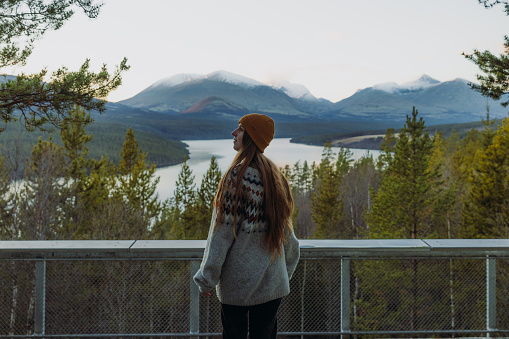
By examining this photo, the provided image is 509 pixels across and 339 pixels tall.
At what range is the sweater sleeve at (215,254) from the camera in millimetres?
2311

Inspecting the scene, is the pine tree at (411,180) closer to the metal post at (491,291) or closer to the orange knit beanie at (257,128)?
the metal post at (491,291)

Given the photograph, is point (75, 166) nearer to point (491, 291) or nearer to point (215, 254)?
point (491, 291)

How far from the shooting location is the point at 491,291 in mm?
4227

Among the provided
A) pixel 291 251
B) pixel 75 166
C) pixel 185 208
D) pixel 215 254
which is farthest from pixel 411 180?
pixel 215 254

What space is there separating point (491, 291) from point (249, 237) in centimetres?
298

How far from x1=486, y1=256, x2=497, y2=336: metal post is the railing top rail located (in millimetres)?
151

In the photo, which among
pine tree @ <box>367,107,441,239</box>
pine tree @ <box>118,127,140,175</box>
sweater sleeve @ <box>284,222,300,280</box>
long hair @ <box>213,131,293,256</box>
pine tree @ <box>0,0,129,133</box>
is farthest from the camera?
pine tree @ <box>118,127,140,175</box>

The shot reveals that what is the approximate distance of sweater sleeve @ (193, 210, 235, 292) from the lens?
91.0 inches

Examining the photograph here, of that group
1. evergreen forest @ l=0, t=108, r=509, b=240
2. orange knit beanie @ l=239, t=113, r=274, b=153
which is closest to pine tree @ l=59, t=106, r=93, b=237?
evergreen forest @ l=0, t=108, r=509, b=240

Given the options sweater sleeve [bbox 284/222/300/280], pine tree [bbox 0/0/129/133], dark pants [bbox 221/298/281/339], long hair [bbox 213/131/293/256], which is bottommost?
dark pants [bbox 221/298/281/339]

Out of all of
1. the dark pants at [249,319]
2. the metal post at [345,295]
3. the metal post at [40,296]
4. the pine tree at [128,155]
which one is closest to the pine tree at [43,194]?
the pine tree at [128,155]

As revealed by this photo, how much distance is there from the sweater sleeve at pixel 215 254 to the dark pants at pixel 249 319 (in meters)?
0.24

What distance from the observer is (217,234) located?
232 cm

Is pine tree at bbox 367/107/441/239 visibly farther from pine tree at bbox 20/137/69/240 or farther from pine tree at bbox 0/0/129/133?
pine tree at bbox 0/0/129/133
